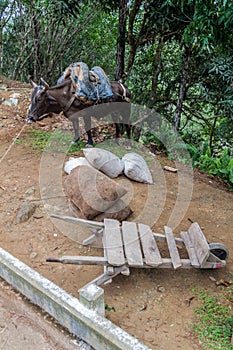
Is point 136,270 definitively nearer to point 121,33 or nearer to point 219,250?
point 219,250

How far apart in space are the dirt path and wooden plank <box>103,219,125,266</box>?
0.29 m

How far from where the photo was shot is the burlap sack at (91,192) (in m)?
3.54

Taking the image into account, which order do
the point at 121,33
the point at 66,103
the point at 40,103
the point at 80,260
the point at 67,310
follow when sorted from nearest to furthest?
the point at 67,310
the point at 80,260
the point at 40,103
the point at 66,103
the point at 121,33

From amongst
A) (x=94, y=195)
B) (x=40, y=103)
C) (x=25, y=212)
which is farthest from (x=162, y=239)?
(x=40, y=103)

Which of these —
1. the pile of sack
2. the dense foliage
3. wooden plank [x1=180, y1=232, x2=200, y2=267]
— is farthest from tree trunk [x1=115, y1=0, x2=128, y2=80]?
wooden plank [x1=180, y1=232, x2=200, y2=267]

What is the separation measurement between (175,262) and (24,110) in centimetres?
559

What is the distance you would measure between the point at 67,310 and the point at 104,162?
8.36ft

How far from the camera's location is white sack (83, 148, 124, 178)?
4.41 meters

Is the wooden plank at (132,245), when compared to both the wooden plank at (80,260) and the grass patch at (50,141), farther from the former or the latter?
the grass patch at (50,141)

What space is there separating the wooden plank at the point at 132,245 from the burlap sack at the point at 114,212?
35 centimetres

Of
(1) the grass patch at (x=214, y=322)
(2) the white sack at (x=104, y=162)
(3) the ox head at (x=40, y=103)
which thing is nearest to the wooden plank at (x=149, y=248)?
(1) the grass patch at (x=214, y=322)

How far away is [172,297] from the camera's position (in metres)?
2.87

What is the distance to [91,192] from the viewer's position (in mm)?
3555

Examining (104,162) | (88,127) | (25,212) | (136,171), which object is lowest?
(25,212)
